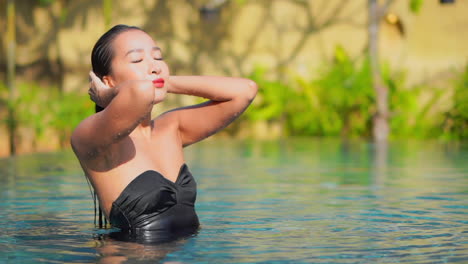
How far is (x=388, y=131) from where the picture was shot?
17.9m

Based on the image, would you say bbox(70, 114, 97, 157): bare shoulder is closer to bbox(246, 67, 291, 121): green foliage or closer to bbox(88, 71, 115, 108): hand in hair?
bbox(88, 71, 115, 108): hand in hair

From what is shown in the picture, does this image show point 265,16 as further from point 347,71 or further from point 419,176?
point 419,176

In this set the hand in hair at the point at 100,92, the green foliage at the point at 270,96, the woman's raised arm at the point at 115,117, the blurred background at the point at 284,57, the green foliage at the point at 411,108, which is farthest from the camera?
the green foliage at the point at 270,96

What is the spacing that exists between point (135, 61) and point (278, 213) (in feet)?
6.96

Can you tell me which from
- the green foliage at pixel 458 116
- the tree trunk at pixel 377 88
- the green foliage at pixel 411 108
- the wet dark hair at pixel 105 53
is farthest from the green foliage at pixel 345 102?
the wet dark hair at pixel 105 53

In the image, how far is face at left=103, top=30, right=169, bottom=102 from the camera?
409 centimetres

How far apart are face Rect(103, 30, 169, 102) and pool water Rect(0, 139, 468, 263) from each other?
0.72 metres

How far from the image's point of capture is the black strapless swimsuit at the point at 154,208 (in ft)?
14.1

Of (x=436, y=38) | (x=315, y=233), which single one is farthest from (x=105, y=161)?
(x=436, y=38)

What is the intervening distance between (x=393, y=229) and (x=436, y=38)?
15917mm

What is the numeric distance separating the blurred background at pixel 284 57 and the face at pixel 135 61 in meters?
13.8

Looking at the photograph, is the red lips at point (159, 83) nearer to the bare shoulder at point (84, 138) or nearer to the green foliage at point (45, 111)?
the bare shoulder at point (84, 138)

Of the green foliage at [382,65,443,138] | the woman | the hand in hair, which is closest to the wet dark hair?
the woman

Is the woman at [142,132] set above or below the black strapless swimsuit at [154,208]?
above
